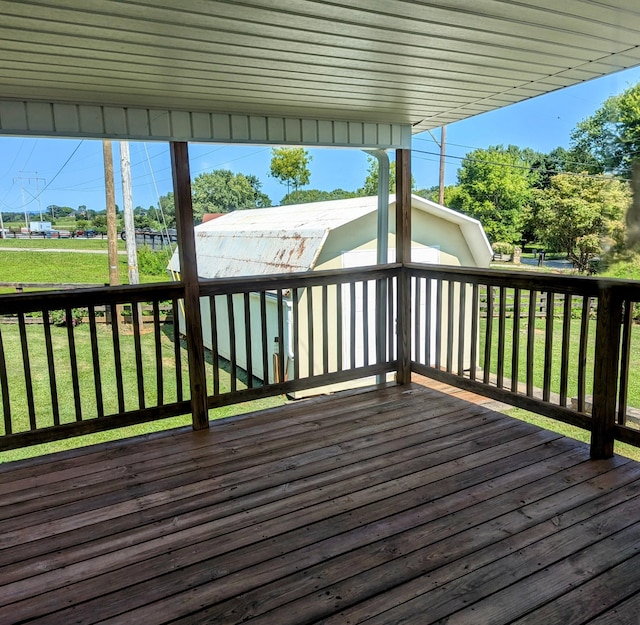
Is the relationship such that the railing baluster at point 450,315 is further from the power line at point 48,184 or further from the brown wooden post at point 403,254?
the power line at point 48,184

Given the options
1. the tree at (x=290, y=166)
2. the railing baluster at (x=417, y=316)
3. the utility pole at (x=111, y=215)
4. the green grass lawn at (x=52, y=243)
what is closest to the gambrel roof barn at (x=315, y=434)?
the railing baluster at (x=417, y=316)

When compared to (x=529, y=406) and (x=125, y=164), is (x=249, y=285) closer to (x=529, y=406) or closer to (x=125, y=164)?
(x=529, y=406)

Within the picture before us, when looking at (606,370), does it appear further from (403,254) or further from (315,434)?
(403,254)

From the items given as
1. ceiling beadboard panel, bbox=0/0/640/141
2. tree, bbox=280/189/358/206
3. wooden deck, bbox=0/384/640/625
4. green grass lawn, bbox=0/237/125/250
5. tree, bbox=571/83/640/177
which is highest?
ceiling beadboard panel, bbox=0/0/640/141

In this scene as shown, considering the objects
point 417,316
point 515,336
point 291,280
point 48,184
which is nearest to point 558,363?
point 417,316

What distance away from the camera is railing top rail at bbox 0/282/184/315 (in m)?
2.78

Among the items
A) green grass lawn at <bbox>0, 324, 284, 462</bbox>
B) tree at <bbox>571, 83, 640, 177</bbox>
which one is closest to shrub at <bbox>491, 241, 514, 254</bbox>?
green grass lawn at <bbox>0, 324, 284, 462</bbox>

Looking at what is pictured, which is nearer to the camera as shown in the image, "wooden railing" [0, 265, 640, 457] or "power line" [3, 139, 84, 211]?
"wooden railing" [0, 265, 640, 457]

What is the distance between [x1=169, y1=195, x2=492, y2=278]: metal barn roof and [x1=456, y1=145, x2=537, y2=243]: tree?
1.60 metres

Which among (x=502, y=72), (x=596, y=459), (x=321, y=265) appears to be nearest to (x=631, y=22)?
(x=502, y=72)

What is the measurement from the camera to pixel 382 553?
1.92 metres

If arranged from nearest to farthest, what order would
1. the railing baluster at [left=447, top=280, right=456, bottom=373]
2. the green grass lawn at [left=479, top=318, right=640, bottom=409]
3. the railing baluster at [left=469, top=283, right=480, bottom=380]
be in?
the railing baluster at [left=469, top=283, right=480, bottom=380], the railing baluster at [left=447, top=280, right=456, bottom=373], the green grass lawn at [left=479, top=318, right=640, bottom=409]

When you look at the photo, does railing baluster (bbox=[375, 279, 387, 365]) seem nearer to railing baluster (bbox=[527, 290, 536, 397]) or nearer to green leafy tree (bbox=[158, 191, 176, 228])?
railing baluster (bbox=[527, 290, 536, 397])

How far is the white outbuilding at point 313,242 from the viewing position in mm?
6871
